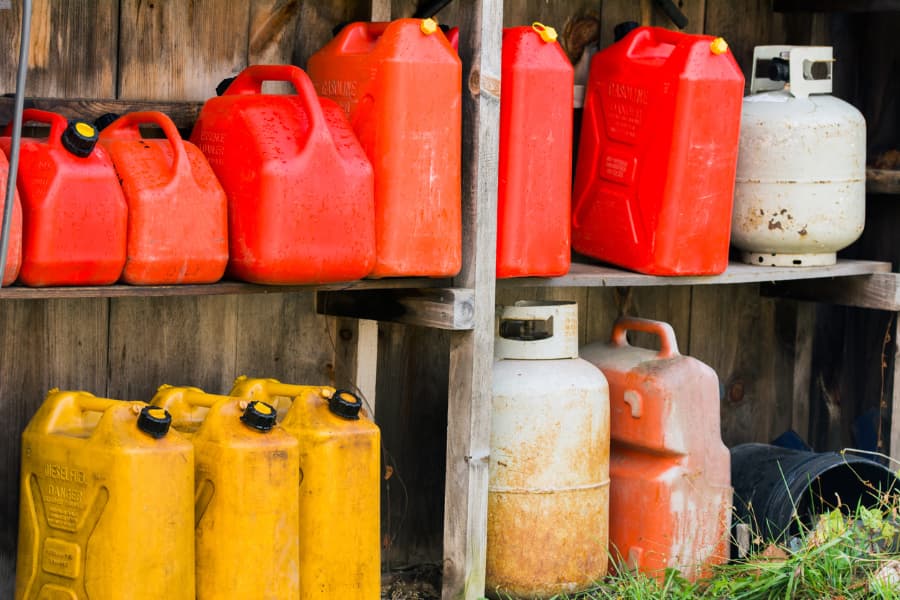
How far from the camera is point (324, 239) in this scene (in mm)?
2848

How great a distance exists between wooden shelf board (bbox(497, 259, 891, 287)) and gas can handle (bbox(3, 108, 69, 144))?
1.18m

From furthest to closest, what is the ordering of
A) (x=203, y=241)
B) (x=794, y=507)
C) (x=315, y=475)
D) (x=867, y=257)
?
(x=867, y=257), (x=794, y=507), (x=315, y=475), (x=203, y=241)

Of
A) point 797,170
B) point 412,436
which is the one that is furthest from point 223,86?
point 797,170

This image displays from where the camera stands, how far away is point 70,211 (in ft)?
8.49

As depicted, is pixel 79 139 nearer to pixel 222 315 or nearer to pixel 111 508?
pixel 111 508

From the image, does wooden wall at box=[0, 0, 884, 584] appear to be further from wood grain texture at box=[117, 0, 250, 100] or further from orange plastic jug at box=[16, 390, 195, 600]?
orange plastic jug at box=[16, 390, 195, 600]

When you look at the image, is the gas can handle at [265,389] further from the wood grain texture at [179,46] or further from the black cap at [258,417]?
the wood grain texture at [179,46]

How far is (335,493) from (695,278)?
1.25m

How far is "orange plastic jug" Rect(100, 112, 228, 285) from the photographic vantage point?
2686 mm

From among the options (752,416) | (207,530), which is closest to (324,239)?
(207,530)

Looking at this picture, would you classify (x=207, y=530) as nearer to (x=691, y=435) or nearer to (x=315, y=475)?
(x=315, y=475)

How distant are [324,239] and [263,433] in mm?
429

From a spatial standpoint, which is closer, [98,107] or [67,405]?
[67,405]

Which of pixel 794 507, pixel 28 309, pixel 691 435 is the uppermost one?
pixel 28 309
